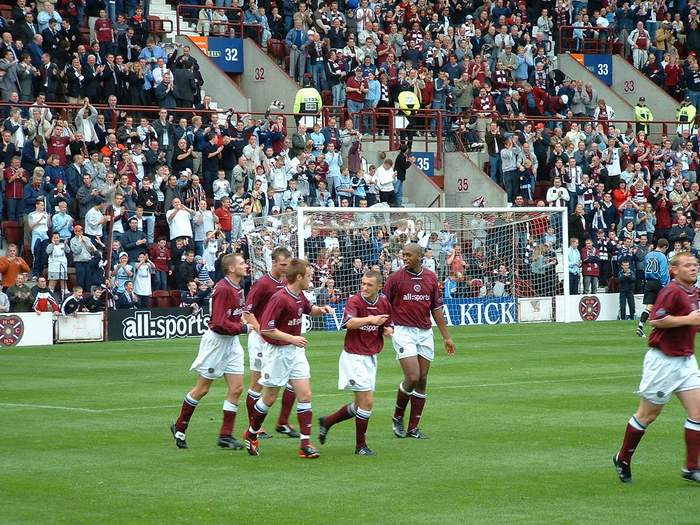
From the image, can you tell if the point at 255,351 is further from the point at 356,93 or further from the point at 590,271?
the point at 356,93

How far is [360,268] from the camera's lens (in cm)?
3409

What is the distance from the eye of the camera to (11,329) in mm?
30109

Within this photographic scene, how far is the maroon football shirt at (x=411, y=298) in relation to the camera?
50.8 feet

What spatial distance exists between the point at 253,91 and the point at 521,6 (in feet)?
37.7

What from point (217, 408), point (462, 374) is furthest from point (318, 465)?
point (462, 374)

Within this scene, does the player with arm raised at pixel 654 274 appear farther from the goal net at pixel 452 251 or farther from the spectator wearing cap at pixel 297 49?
the spectator wearing cap at pixel 297 49

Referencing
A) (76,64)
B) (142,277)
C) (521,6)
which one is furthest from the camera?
(521,6)

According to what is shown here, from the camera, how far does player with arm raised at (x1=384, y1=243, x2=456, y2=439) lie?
15.4m

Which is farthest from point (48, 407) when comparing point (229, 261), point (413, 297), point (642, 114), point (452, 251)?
point (642, 114)

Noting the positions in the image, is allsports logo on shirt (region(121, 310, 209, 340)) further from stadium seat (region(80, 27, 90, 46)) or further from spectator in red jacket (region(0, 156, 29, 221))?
stadium seat (region(80, 27, 90, 46))

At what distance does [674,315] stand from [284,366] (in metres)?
4.18

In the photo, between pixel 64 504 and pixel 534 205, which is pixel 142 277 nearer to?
pixel 534 205

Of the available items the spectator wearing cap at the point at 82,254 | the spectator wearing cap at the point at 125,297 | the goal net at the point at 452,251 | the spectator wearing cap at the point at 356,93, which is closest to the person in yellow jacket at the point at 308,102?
the spectator wearing cap at the point at 356,93

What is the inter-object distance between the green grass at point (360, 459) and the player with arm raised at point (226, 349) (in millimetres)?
371
